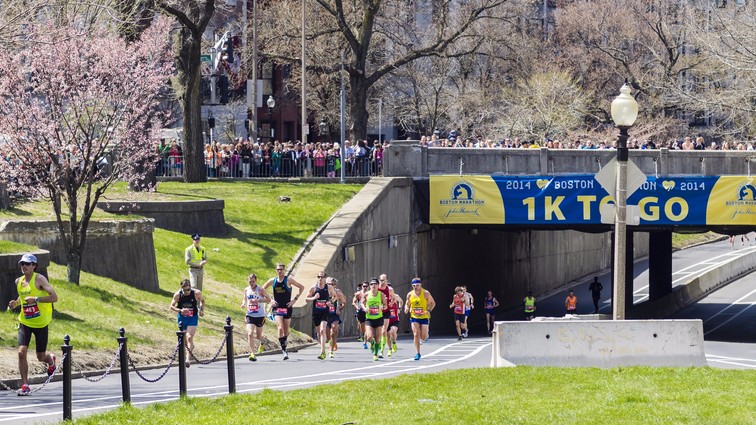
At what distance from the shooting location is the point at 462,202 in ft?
137

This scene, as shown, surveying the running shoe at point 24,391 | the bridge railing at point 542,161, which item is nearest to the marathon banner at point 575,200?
the bridge railing at point 542,161

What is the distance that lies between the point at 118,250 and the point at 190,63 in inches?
473

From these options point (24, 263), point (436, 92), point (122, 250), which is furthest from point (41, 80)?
point (436, 92)

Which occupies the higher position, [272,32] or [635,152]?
[272,32]

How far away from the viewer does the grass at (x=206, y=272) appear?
76.0ft

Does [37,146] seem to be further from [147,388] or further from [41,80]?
[147,388]

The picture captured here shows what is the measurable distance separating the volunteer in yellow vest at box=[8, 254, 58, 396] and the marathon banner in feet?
80.9

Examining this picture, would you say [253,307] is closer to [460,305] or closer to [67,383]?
[67,383]

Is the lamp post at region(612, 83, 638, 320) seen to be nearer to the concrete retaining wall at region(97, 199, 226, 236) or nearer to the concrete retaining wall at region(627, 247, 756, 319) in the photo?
the concrete retaining wall at region(97, 199, 226, 236)

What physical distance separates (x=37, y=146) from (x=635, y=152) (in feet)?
67.1

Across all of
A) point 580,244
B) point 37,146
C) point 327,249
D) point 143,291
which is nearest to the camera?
point 37,146

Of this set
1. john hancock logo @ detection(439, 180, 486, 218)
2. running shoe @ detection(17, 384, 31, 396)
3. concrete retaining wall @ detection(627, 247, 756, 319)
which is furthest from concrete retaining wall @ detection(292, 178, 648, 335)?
running shoe @ detection(17, 384, 31, 396)

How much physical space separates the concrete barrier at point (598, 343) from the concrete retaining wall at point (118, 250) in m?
10.8

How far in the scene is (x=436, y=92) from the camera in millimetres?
70000
